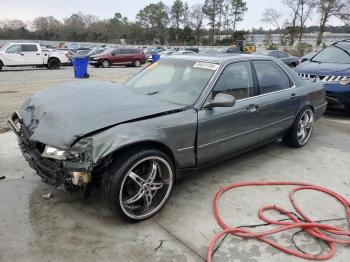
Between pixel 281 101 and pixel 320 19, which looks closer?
pixel 281 101

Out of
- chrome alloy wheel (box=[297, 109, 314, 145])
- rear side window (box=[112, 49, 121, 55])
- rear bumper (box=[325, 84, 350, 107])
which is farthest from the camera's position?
rear side window (box=[112, 49, 121, 55])

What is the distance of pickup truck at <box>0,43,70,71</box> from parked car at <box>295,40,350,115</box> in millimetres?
16590

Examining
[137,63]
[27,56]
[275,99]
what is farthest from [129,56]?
[275,99]

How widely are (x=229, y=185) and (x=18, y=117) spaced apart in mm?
2465

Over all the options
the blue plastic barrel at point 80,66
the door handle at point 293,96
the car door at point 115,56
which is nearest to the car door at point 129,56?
the car door at point 115,56

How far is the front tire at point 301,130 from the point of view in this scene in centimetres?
510

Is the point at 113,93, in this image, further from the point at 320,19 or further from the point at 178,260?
the point at 320,19

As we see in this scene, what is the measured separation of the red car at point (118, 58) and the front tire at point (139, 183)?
22395 millimetres

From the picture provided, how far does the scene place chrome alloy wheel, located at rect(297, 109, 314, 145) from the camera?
5.27 metres

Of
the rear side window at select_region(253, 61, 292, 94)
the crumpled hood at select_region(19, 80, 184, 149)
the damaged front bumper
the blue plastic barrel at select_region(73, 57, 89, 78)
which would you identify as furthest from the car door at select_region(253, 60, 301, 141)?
the blue plastic barrel at select_region(73, 57, 89, 78)

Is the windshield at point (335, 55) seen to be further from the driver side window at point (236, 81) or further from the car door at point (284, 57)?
the car door at point (284, 57)

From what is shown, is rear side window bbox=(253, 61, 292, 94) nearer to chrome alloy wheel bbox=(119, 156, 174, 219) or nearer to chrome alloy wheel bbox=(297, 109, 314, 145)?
chrome alloy wheel bbox=(297, 109, 314, 145)

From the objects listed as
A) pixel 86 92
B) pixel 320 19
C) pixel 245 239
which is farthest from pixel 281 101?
pixel 320 19

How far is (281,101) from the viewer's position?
4598 millimetres
